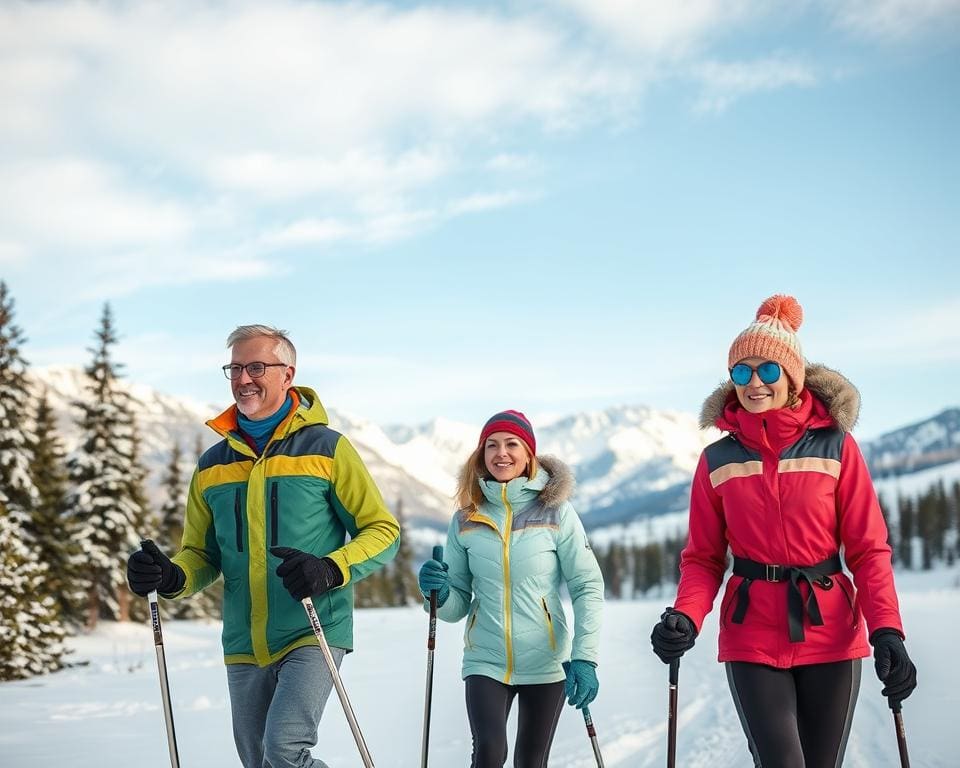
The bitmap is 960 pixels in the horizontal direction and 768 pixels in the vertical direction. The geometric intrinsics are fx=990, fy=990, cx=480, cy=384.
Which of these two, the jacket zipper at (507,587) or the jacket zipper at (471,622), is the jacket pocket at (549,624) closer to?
the jacket zipper at (507,587)

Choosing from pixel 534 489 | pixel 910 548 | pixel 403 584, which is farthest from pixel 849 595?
pixel 910 548

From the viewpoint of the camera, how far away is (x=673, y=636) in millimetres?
4652

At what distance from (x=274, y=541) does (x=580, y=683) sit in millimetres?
1853

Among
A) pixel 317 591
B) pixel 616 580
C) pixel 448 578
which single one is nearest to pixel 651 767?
pixel 448 578

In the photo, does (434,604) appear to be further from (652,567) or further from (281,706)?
(652,567)

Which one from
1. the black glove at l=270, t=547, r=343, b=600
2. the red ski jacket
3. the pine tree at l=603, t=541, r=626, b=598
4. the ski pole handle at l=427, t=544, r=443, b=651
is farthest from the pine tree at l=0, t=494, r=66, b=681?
the pine tree at l=603, t=541, r=626, b=598

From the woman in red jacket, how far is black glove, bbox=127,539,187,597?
2449 millimetres

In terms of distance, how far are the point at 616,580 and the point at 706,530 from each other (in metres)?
128

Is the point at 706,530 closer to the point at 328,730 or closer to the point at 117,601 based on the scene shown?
the point at 328,730

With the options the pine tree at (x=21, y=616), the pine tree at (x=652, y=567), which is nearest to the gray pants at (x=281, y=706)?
the pine tree at (x=21, y=616)

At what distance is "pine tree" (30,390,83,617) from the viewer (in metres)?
26.7

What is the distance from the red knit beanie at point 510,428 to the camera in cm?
608

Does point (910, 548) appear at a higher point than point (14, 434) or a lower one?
lower

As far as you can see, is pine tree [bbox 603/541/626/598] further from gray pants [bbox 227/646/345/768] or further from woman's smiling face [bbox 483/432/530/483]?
gray pants [bbox 227/646/345/768]
